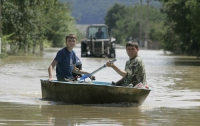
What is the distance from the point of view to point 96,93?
13.9 m

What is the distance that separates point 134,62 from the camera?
14031 millimetres

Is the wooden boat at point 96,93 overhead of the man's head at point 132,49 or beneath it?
beneath

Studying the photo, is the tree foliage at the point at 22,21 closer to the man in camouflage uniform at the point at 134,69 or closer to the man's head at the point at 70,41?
the man's head at the point at 70,41

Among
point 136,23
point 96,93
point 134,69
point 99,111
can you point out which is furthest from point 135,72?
point 136,23

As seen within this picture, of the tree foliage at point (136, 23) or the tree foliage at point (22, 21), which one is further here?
the tree foliage at point (136, 23)

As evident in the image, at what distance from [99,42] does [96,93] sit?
36.0m

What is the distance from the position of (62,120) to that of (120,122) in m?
0.95

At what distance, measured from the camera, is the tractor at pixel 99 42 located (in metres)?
49.9

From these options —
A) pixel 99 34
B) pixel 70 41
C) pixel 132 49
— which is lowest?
pixel 99 34

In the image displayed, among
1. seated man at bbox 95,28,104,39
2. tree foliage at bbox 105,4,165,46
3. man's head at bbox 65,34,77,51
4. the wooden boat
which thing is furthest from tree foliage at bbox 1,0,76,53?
tree foliage at bbox 105,4,165,46

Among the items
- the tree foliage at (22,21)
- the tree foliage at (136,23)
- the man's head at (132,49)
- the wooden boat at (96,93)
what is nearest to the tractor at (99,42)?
the tree foliage at (22,21)

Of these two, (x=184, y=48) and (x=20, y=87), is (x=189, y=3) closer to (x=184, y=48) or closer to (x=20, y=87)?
(x=184, y=48)

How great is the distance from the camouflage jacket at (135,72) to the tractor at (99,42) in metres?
35.6

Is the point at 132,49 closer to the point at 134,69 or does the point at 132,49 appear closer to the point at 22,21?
the point at 134,69
